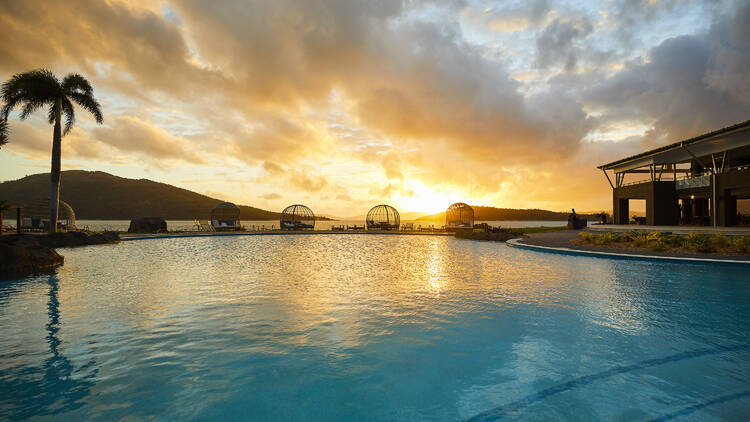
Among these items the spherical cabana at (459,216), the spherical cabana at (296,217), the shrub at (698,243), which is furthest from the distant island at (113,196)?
the shrub at (698,243)

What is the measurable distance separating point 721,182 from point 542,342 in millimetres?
22867

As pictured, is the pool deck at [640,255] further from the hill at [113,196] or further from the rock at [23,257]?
the hill at [113,196]

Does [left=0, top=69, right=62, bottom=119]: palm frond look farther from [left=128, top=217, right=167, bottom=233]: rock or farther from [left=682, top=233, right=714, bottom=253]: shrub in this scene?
[left=682, top=233, right=714, bottom=253]: shrub

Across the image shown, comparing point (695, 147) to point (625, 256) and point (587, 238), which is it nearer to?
point (587, 238)

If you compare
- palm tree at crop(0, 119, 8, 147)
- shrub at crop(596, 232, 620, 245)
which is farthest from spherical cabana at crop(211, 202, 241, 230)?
shrub at crop(596, 232, 620, 245)

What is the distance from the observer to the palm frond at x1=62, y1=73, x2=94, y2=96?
20844 mm

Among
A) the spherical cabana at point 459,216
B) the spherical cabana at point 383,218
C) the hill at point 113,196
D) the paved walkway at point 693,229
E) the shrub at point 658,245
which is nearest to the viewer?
the shrub at point 658,245

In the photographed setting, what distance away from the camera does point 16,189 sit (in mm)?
122312

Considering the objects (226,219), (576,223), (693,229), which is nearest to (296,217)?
(226,219)

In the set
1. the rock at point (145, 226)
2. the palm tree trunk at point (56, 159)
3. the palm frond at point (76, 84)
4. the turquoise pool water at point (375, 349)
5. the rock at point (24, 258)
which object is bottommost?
the turquoise pool water at point (375, 349)

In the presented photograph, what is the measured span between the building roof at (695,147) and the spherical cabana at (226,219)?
130 feet

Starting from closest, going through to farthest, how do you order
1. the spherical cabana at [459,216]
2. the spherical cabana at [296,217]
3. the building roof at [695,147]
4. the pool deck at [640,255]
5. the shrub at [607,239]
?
the pool deck at [640,255], the shrub at [607,239], the building roof at [695,147], the spherical cabana at [459,216], the spherical cabana at [296,217]

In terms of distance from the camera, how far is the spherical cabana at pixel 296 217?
135ft

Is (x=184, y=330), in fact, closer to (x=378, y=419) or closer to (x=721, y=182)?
(x=378, y=419)
